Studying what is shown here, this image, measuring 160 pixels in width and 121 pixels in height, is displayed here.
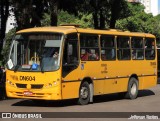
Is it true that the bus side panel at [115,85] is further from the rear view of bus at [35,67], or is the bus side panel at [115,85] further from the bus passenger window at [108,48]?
the rear view of bus at [35,67]

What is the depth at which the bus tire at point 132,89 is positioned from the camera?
20.9 m

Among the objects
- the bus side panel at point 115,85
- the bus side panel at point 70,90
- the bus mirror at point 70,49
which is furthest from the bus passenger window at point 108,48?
the bus side panel at point 70,90

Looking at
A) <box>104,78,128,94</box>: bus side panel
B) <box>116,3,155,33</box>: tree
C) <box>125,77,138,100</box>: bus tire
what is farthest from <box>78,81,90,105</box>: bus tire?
<box>116,3,155,33</box>: tree

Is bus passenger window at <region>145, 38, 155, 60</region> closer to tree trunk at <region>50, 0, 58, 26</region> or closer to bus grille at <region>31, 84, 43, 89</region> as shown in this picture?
tree trunk at <region>50, 0, 58, 26</region>

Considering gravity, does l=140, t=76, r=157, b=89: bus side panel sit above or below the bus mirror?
below

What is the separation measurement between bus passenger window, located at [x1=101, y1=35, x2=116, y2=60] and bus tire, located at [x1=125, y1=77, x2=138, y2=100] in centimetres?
167

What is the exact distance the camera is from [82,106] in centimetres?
1717

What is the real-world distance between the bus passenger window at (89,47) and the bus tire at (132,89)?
2.75m

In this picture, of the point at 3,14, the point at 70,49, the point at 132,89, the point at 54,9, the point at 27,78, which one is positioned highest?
the point at 3,14

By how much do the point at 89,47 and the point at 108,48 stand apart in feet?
4.40

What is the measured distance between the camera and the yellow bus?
1672cm

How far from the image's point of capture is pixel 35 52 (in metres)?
17.2

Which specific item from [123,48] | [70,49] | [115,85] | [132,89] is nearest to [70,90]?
[70,49]

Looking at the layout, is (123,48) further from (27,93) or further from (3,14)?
(3,14)
